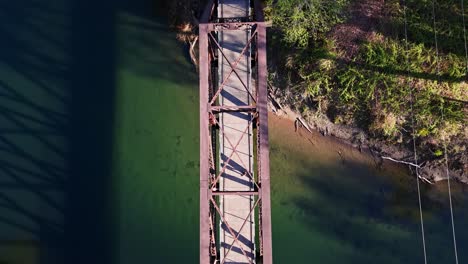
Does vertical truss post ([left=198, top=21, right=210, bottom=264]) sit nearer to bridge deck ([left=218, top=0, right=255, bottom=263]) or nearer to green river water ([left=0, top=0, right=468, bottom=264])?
bridge deck ([left=218, top=0, right=255, bottom=263])

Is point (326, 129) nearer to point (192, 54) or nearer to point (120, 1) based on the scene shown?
point (192, 54)

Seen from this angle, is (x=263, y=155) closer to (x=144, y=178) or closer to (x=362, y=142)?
(x=362, y=142)

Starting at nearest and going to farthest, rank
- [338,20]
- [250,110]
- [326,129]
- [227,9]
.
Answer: [250,110] → [227,9] → [338,20] → [326,129]

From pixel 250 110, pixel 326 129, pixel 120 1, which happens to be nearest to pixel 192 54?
pixel 120 1

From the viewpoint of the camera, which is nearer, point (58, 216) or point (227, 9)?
point (227, 9)

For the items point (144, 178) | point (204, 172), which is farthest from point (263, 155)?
point (144, 178)

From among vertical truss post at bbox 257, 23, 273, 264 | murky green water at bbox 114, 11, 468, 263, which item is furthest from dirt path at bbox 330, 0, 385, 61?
vertical truss post at bbox 257, 23, 273, 264
